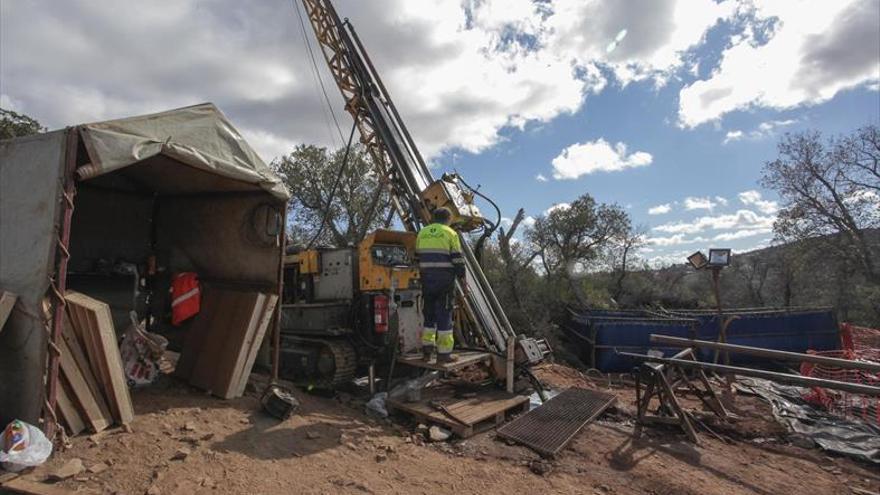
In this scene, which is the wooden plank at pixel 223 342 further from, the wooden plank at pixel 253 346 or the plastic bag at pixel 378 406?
the plastic bag at pixel 378 406

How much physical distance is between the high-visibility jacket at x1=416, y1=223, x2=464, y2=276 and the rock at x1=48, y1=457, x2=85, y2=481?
3.62m

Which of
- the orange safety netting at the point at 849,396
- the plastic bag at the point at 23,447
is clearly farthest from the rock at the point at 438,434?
the orange safety netting at the point at 849,396

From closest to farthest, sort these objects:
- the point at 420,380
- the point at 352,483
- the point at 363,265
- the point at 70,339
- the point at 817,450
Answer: the point at 352,483, the point at 70,339, the point at 817,450, the point at 420,380, the point at 363,265

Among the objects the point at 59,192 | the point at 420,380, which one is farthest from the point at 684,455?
the point at 59,192

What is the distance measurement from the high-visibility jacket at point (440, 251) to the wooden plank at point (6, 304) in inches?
146

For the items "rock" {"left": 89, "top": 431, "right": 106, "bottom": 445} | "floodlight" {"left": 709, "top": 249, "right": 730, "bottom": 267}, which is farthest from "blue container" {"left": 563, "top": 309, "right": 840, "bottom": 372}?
"rock" {"left": 89, "top": 431, "right": 106, "bottom": 445}

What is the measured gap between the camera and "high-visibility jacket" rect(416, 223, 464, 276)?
5.59 meters

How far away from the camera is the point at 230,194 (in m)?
5.83

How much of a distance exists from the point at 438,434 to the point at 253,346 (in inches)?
84.4

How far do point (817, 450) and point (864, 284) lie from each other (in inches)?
587

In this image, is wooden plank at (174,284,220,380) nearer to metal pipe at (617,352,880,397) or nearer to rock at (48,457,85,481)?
rock at (48,457,85,481)

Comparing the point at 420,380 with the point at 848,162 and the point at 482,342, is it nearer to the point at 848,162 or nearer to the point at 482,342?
the point at 482,342

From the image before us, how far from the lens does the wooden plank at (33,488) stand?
2.80m

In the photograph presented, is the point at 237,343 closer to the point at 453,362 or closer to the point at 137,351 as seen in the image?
the point at 137,351
